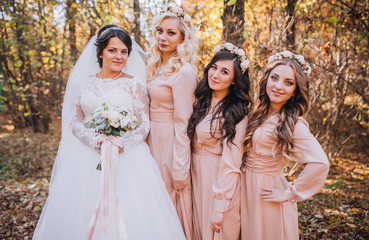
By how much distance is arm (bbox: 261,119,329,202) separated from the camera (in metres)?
A: 2.30

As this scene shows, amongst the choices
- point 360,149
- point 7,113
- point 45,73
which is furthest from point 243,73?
point 7,113

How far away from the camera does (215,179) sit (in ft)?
9.20

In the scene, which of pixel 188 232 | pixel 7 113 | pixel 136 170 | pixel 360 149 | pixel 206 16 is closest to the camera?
pixel 136 170

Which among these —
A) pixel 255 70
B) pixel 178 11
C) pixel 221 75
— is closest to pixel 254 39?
pixel 255 70

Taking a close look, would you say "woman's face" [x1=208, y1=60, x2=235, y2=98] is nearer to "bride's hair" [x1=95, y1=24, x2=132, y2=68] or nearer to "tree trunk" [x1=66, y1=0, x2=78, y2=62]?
"bride's hair" [x1=95, y1=24, x2=132, y2=68]

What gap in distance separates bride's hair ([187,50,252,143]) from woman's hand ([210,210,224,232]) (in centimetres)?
72

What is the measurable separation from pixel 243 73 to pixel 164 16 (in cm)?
112

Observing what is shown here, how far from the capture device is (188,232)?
9.65ft

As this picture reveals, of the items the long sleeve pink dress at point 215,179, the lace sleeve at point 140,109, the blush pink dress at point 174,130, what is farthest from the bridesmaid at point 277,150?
the lace sleeve at point 140,109

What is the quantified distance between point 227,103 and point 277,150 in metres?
0.70

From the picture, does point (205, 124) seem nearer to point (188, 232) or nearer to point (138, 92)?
point (138, 92)

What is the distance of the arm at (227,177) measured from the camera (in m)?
2.64

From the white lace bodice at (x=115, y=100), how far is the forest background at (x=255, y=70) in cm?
137

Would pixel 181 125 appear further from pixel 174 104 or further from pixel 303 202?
pixel 303 202
